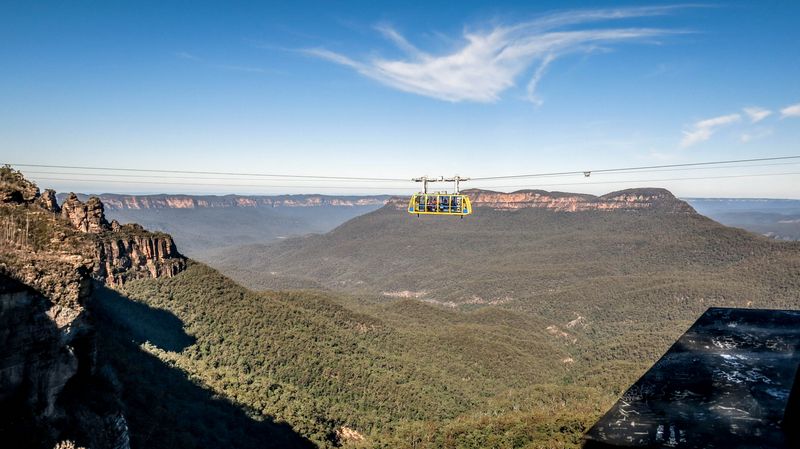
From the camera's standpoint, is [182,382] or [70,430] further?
[182,382]

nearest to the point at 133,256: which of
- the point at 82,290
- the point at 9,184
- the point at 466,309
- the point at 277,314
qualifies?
the point at 277,314

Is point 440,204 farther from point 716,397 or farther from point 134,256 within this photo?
point 134,256

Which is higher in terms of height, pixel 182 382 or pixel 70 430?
pixel 70 430

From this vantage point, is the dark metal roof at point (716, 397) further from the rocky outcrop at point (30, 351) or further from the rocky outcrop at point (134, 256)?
the rocky outcrop at point (134, 256)

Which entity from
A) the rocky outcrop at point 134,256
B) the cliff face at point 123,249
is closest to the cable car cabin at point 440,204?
the cliff face at point 123,249

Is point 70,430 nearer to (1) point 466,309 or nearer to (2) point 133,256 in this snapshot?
(2) point 133,256

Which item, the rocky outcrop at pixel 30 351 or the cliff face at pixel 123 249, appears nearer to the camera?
the rocky outcrop at pixel 30 351

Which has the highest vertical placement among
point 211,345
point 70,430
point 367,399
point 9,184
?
point 9,184
